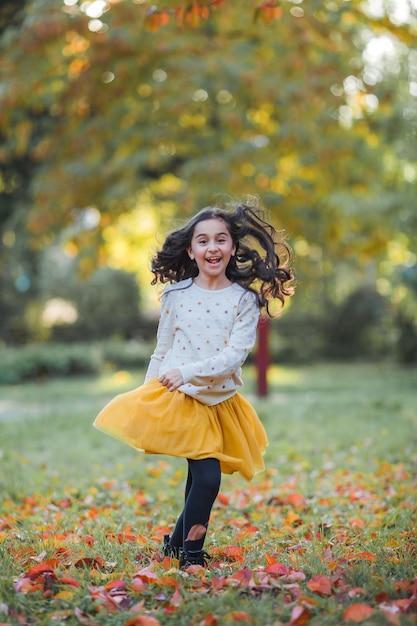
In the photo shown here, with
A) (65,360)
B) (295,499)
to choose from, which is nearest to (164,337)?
(295,499)

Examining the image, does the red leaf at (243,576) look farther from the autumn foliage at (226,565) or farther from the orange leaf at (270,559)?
the orange leaf at (270,559)

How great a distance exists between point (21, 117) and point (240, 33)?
3.46 m

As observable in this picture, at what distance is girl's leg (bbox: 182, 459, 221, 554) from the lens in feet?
11.4

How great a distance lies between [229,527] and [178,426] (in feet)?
4.53

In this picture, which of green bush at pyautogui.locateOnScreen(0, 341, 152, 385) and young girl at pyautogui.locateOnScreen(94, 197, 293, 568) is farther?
green bush at pyautogui.locateOnScreen(0, 341, 152, 385)

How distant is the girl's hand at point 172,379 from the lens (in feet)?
11.5

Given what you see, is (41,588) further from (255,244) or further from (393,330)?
(393,330)

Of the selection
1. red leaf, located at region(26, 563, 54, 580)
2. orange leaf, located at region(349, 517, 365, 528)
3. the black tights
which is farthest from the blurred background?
red leaf, located at region(26, 563, 54, 580)

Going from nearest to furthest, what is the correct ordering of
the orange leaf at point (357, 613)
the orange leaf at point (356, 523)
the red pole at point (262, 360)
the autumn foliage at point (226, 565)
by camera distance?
1. the orange leaf at point (357, 613)
2. the autumn foliage at point (226, 565)
3. the orange leaf at point (356, 523)
4. the red pole at point (262, 360)

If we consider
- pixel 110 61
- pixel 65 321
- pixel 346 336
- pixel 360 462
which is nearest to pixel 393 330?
pixel 346 336

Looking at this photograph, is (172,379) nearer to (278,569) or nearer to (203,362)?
(203,362)

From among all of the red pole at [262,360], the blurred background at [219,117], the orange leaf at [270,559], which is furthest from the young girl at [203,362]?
the red pole at [262,360]

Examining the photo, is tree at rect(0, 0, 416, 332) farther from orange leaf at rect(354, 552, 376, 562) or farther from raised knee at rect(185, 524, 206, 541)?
raised knee at rect(185, 524, 206, 541)

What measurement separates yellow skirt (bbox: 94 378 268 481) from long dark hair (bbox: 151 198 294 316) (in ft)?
1.96
